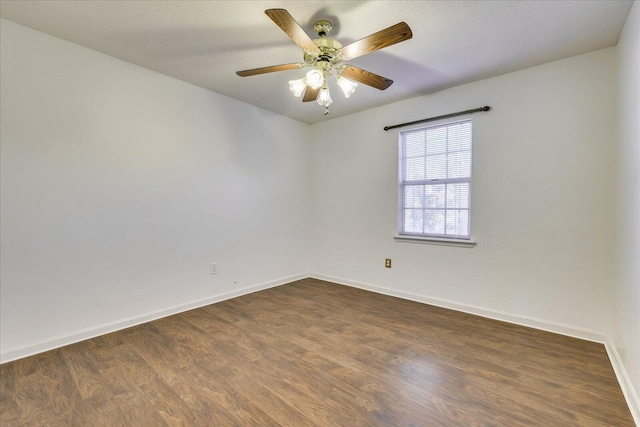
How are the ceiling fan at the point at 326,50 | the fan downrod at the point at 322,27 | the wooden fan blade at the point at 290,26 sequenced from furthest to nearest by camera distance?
1. the fan downrod at the point at 322,27
2. the ceiling fan at the point at 326,50
3. the wooden fan blade at the point at 290,26

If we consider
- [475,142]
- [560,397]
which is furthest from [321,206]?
[560,397]

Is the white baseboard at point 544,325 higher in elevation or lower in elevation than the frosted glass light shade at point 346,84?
lower

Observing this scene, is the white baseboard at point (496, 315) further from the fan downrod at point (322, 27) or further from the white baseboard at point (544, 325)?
the fan downrod at point (322, 27)

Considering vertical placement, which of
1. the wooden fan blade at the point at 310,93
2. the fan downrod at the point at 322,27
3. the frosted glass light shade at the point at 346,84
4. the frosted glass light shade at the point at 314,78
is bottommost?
the frosted glass light shade at the point at 314,78

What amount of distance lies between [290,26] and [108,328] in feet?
8.99

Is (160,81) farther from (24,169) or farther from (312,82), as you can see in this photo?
(312,82)

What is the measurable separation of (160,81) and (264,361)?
2687 mm

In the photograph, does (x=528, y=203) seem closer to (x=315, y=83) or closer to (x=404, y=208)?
(x=404, y=208)

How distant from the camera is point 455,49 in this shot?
7.63 ft

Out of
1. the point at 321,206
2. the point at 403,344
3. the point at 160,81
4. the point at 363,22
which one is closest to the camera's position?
the point at 363,22

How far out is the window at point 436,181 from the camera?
120 inches

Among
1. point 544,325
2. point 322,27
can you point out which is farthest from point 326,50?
point 544,325

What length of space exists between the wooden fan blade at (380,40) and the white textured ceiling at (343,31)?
0.89 feet

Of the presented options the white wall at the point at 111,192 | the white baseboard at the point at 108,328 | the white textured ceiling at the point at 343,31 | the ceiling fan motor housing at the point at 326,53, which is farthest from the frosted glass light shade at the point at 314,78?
the white baseboard at the point at 108,328
